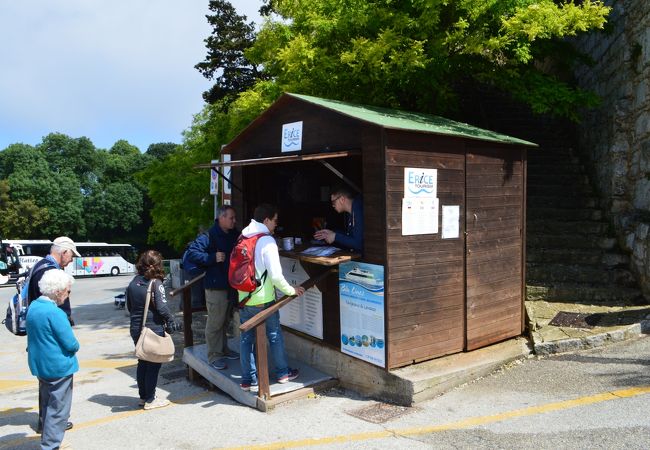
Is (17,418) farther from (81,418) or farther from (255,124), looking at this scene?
(255,124)

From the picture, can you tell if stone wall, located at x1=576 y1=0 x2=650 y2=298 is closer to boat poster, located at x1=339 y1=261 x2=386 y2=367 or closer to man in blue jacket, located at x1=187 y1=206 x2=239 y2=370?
boat poster, located at x1=339 y1=261 x2=386 y2=367

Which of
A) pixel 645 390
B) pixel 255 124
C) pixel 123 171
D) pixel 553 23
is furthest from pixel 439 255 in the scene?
pixel 123 171

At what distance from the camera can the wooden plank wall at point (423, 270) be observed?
5.14 meters

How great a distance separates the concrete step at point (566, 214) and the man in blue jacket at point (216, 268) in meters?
5.35

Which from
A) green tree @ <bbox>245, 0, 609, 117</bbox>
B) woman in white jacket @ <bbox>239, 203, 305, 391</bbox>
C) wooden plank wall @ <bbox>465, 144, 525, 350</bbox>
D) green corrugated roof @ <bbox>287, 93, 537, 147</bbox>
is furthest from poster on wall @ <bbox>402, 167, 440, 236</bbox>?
green tree @ <bbox>245, 0, 609, 117</bbox>

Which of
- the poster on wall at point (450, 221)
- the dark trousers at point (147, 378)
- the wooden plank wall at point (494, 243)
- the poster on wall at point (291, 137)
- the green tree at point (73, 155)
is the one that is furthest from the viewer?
the green tree at point (73, 155)

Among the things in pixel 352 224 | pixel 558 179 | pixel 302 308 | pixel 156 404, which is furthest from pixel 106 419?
pixel 558 179

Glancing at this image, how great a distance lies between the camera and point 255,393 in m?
5.33

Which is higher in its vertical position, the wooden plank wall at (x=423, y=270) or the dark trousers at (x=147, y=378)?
the wooden plank wall at (x=423, y=270)

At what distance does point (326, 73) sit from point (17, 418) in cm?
678

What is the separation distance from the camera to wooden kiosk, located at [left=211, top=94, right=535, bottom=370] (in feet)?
17.0

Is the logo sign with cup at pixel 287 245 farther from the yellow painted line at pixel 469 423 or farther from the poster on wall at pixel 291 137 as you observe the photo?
the yellow painted line at pixel 469 423

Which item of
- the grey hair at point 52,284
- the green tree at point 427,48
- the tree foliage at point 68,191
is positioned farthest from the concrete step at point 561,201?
the tree foliage at point 68,191

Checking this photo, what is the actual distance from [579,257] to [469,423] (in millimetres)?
4414
